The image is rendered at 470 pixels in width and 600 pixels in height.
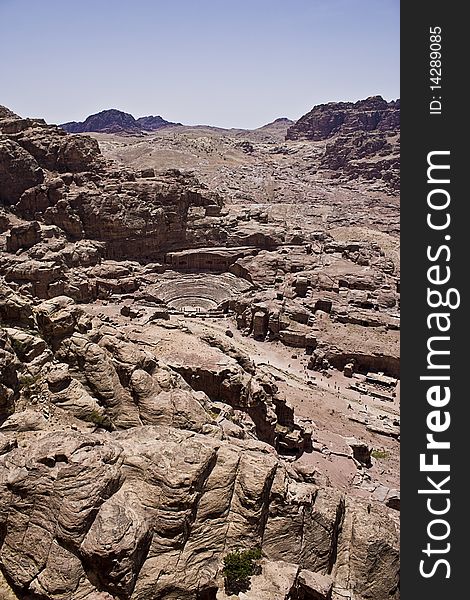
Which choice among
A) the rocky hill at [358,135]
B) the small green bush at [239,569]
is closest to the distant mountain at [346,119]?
the rocky hill at [358,135]

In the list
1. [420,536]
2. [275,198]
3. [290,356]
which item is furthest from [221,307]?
[275,198]

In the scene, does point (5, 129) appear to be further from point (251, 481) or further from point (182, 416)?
point (251, 481)

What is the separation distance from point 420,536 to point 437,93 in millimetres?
8964

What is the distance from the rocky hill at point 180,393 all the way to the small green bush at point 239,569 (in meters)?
0.05

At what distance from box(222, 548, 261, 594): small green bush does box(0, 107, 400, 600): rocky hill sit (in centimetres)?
5

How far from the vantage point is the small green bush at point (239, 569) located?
10.6 metres

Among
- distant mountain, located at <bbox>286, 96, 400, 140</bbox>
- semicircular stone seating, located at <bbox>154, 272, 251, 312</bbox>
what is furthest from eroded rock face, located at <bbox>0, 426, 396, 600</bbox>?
distant mountain, located at <bbox>286, 96, 400, 140</bbox>

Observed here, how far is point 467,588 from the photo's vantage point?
8906 mm

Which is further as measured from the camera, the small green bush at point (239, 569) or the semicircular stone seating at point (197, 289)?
the semicircular stone seating at point (197, 289)

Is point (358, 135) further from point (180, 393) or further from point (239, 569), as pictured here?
point (239, 569)

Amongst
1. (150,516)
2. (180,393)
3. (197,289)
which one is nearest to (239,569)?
(150,516)

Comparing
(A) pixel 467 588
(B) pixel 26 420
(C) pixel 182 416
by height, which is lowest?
(A) pixel 467 588

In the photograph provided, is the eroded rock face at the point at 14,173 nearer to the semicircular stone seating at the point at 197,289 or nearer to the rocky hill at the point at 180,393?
the rocky hill at the point at 180,393

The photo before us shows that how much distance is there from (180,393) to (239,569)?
273 inches
